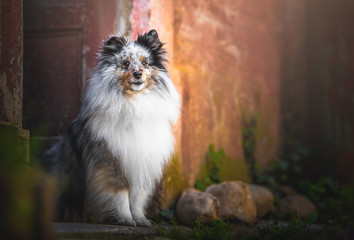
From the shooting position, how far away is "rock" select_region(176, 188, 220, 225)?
382 cm

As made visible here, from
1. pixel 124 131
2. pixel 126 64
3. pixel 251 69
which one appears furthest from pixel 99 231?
pixel 251 69

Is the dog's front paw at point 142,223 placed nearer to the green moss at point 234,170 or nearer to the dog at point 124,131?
the dog at point 124,131

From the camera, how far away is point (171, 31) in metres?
4.52

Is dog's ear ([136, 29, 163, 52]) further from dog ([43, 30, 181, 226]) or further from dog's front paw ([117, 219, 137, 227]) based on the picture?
dog's front paw ([117, 219, 137, 227])

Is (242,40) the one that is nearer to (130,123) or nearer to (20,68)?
(130,123)

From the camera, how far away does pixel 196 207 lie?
3.89 meters

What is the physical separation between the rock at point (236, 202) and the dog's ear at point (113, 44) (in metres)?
1.83

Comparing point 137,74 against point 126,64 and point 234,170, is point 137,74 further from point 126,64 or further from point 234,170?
point 234,170

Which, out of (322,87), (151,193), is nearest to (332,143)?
(322,87)

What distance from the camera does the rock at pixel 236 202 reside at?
13.3ft

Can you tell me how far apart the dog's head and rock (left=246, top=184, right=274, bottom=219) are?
1.96 m

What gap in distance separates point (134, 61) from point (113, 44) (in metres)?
0.25

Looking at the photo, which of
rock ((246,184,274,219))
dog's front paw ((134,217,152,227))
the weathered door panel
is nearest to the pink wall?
the weathered door panel

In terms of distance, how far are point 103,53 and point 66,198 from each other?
4.58 ft
